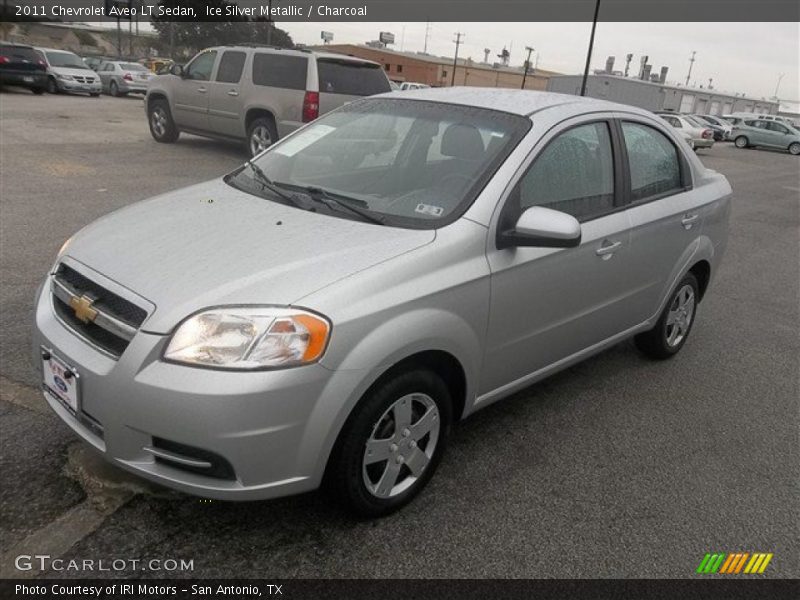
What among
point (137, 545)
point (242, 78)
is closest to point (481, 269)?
point (137, 545)

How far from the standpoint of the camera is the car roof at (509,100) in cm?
337

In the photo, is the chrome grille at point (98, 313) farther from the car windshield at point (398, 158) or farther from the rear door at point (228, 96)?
the rear door at point (228, 96)

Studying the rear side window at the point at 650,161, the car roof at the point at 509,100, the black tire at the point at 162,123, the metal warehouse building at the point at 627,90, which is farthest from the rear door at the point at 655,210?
the metal warehouse building at the point at 627,90

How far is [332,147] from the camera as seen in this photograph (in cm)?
358

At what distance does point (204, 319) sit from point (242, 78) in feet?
32.3

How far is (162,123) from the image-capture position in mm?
13062

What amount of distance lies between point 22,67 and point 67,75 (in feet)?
5.25

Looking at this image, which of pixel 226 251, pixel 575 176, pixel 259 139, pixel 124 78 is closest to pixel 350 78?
pixel 259 139

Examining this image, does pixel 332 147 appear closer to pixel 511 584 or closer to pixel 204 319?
pixel 204 319

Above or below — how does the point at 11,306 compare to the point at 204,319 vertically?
below

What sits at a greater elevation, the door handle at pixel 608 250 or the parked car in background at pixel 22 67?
the door handle at pixel 608 250

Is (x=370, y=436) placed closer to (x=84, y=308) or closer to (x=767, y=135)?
(x=84, y=308)

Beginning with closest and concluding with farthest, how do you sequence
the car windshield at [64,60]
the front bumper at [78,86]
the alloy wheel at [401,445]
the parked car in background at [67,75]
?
the alloy wheel at [401,445] → the parked car in background at [67,75] → the front bumper at [78,86] → the car windshield at [64,60]

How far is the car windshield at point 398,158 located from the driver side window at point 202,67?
884cm
